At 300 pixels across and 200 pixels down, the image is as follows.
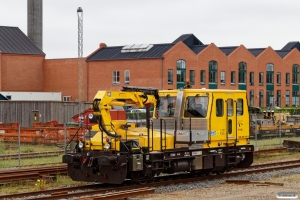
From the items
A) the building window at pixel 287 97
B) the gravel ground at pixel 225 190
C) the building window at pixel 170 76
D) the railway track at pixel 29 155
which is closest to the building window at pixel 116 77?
the building window at pixel 170 76

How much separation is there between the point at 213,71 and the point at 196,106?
63.1 meters

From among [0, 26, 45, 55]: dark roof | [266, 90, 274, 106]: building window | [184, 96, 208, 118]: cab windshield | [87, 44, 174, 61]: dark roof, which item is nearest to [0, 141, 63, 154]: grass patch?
[184, 96, 208, 118]: cab windshield

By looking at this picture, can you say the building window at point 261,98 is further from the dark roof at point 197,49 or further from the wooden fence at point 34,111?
the wooden fence at point 34,111

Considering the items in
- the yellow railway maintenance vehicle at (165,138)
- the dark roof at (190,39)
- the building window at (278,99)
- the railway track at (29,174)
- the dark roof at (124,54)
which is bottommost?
the railway track at (29,174)

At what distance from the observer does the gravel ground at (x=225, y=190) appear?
1750cm

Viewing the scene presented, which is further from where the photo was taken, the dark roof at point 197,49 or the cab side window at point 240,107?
the dark roof at point 197,49

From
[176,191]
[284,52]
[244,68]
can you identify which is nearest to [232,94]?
[176,191]

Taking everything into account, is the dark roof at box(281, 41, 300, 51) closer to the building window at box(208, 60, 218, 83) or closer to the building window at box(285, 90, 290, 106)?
the building window at box(285, 90, 290, 106)

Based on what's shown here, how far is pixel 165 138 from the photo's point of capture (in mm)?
20125

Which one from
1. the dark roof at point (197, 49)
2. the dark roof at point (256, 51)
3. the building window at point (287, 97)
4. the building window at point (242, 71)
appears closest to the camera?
the dark roof at point (197, 49)

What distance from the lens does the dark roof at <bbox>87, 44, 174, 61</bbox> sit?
77.6m

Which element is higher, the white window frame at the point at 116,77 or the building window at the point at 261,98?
the white window frame at the point at 116,77

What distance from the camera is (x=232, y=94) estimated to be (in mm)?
21656

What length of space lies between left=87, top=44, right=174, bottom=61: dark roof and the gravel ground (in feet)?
184
